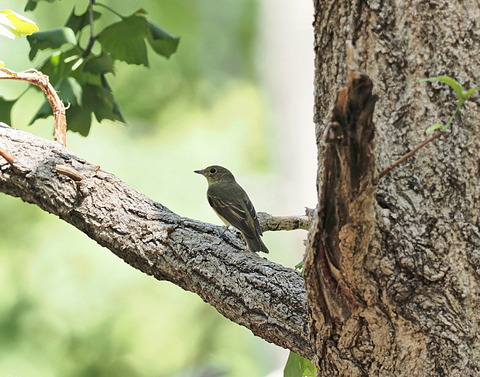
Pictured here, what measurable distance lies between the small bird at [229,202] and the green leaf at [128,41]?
35.9 inches

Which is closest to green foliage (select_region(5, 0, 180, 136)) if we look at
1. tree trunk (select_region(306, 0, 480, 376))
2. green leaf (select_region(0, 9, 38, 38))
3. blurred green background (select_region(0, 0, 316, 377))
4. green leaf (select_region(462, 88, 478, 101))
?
green leaf (select_region(0, 9, 38, 38))

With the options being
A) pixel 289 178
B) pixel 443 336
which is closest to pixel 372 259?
pixel 443 336

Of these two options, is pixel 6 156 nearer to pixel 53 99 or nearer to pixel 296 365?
pixel 53 99

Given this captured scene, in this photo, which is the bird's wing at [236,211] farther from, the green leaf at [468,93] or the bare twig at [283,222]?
the green leaf at [468,93]

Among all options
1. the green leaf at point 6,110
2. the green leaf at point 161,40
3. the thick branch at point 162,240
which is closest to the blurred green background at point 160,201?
the green leaf at point 161,40

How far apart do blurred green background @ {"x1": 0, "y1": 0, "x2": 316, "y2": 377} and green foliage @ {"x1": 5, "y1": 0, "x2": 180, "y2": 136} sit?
155 inches

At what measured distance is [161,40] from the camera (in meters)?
3.20

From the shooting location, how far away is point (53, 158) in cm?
239

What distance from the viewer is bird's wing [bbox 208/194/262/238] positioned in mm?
3379

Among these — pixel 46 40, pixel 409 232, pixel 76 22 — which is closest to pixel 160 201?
pixel 76 22

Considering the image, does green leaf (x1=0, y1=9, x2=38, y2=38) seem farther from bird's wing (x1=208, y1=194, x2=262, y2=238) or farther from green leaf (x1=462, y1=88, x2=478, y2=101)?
bird's wing (x1=208, y1=194, x2=262, y2=238)

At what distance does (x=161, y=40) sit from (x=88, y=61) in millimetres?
387

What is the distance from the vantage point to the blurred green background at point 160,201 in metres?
7.70

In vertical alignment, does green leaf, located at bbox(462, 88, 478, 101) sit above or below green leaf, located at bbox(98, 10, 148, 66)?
below
